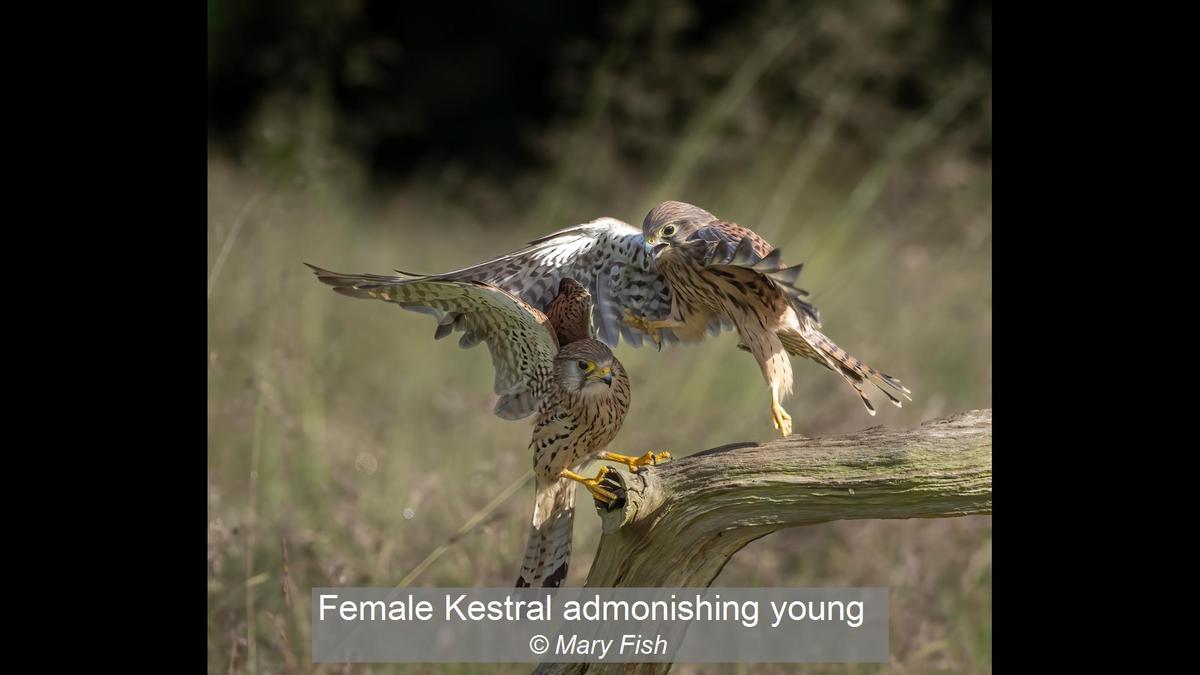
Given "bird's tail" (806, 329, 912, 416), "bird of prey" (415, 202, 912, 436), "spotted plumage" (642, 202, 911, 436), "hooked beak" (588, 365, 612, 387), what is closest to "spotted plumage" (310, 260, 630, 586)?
"hooked beak" (588, 365, 612, 387)

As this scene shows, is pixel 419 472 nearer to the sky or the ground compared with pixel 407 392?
nearer to the ground

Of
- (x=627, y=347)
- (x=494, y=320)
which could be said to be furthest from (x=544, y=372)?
(x=627, y=347)

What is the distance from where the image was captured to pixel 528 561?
2293mm

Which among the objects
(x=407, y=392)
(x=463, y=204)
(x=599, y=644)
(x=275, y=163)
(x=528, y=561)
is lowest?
(x=599, y=644)

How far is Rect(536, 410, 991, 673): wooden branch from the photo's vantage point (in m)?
2.19

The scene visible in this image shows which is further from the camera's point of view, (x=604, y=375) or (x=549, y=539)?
(x=549, y=539)

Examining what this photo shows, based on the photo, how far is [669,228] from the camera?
237 centimetres

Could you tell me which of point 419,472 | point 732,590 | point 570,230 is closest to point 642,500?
point 732,590

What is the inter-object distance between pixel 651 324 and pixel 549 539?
580 mm

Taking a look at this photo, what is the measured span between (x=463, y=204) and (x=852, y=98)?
3657mm

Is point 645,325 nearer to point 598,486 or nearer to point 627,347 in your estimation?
point 598,486

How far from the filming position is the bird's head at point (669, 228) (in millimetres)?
2355

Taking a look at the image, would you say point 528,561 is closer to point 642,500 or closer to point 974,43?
point 642,500

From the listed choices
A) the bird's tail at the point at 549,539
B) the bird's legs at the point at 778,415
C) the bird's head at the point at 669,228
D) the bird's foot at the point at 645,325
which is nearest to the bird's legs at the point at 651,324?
the bird's foot at the point at 645,325
